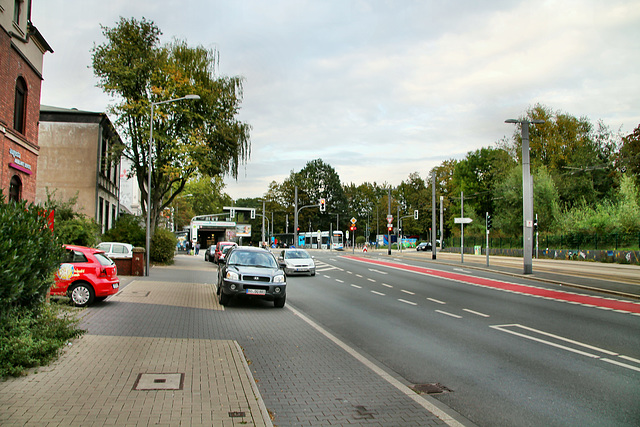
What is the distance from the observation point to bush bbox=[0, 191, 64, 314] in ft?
18.5

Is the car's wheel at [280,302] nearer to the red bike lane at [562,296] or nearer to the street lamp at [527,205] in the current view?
the red bike lane at [562,296]

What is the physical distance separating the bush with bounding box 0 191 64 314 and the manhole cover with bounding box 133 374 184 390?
6.01 ft

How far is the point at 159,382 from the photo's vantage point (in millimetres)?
5605

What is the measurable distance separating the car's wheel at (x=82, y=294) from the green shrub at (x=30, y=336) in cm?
454

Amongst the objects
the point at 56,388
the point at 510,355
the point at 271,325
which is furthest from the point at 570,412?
the point at 271,325

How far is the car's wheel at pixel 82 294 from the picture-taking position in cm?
1170

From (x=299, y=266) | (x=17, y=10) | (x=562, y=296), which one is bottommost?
(x=562, y=296)

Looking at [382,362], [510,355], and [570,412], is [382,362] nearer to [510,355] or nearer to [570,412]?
[510,355]

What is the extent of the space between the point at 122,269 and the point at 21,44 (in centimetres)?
1006

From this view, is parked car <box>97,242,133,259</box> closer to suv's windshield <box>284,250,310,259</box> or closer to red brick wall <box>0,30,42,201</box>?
red brick wall <box>0,30,42,201</box>

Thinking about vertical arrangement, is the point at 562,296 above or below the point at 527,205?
below

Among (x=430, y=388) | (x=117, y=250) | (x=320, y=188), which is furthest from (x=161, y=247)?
(x=320, y=188)

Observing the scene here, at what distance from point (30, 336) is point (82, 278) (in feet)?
19.3

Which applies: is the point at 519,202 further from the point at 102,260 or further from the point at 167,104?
the point at 102,260
